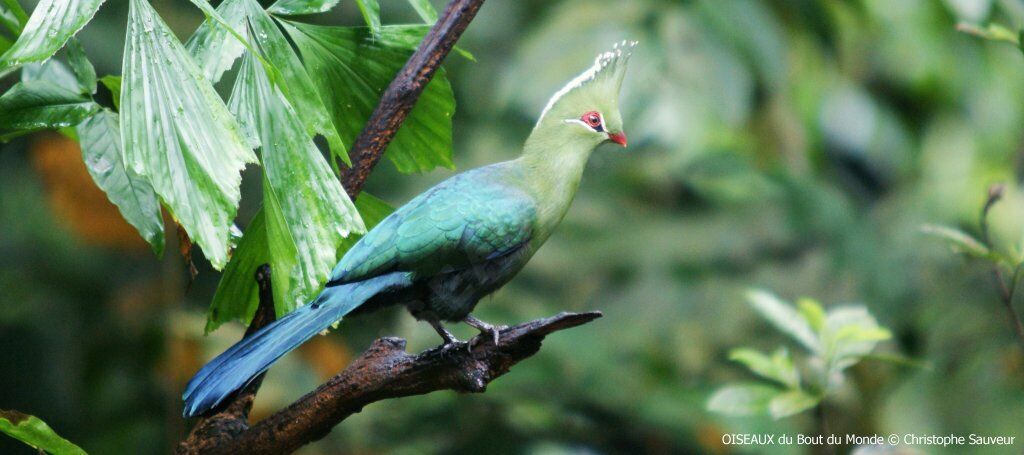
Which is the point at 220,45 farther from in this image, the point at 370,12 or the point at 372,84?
the point at 372,84

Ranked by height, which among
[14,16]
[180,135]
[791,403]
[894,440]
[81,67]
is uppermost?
[14,16]

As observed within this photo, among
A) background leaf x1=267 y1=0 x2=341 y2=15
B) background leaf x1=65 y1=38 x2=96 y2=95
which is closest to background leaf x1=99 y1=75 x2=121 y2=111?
background leaf x1=65 y1=38 x2=96 y2=95

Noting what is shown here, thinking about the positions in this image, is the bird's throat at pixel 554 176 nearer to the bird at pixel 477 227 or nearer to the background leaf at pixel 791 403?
the bird at pixel 477 227

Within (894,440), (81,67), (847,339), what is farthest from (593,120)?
(894,440)

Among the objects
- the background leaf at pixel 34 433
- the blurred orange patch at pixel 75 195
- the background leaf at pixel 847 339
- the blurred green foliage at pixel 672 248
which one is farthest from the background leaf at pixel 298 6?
the blurred orange patch at pixel 75 195

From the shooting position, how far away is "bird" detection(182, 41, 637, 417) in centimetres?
143

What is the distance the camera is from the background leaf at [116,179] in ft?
5.18

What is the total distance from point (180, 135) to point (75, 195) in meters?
2.94

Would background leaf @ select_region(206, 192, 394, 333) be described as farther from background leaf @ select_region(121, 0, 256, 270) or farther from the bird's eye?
the bird's eye

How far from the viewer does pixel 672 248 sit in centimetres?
361

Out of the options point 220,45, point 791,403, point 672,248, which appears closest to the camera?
point 220,45

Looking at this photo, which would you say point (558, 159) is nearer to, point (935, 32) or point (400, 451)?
point (400, 451)

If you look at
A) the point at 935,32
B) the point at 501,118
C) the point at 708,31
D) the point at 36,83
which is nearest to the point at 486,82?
the point at 501,118

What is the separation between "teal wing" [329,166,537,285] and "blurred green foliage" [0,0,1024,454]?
156 centimetres
